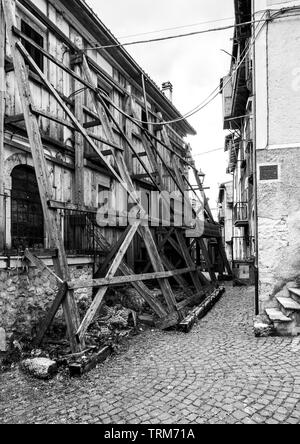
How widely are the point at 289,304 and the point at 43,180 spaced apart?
183 inches

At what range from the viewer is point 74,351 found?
4348 mm

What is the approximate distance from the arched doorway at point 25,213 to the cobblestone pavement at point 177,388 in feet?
9.32

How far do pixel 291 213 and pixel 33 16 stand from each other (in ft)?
22.5

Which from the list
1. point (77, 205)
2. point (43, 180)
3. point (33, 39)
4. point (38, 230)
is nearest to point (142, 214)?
point (77, 205)

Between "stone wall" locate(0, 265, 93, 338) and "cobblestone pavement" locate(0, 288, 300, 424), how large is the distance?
869 mm

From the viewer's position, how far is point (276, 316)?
5371 millimetres

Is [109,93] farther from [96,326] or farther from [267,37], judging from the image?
[96,326]

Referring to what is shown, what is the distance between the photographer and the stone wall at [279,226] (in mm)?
6051

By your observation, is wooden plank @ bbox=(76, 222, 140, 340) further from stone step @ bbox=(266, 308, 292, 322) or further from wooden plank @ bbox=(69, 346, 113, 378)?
stone step @ bbox=(266, 308, 292, 322)

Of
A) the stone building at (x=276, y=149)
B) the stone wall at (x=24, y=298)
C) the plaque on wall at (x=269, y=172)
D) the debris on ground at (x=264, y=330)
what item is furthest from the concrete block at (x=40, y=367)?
the plaque on wall at (x=269, y=172)

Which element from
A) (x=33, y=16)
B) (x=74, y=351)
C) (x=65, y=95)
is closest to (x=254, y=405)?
(x=74, y=351)

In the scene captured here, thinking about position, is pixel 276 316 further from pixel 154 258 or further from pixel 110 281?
pixel 110 281

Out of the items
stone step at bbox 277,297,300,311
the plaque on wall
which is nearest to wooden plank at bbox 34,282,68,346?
stone step at bbox 277,297,300,311

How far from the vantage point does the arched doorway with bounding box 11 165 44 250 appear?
6195mm
